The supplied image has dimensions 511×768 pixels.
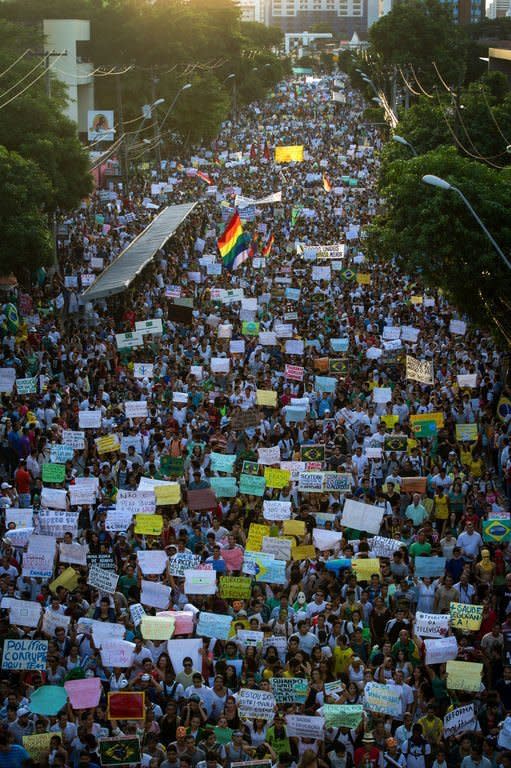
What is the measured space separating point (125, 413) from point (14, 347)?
5585 millimetres

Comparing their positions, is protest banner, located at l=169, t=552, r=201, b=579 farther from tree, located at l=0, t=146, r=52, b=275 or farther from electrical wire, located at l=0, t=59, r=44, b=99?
electrical wire, located at l=0, t=59, r=44, b=99

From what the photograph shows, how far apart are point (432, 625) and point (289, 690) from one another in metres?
1.79

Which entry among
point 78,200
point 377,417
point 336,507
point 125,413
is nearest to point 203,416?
point 125,413

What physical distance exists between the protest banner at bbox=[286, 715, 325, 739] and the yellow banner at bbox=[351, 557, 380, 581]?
3.55 meters

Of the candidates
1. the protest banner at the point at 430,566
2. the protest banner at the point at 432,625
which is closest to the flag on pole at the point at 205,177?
the protest banner at the point at 430,566

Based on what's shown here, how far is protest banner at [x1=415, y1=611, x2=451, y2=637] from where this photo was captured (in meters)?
13.5

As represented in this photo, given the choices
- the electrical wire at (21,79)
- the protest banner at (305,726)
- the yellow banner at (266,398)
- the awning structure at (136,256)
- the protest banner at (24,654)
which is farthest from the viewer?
the electrical wire at (21,79)

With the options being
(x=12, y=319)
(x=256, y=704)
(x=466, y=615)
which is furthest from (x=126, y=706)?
(x=12, y=319)

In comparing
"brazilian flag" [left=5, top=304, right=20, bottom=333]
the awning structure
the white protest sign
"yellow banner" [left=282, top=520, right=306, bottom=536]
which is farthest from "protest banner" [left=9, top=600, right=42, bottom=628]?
the awning structure

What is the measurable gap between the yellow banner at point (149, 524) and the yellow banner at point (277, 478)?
6.59ft

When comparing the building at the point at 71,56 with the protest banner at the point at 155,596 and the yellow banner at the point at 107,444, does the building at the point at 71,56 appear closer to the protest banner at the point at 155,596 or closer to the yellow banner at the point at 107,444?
the yellow banner at the point at 107,444

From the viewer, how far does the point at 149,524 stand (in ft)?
54.2

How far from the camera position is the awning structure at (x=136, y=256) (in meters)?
31.0

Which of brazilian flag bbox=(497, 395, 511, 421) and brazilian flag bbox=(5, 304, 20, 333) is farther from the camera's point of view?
brazilian flag bbox=(5, 304, 20, 333)
